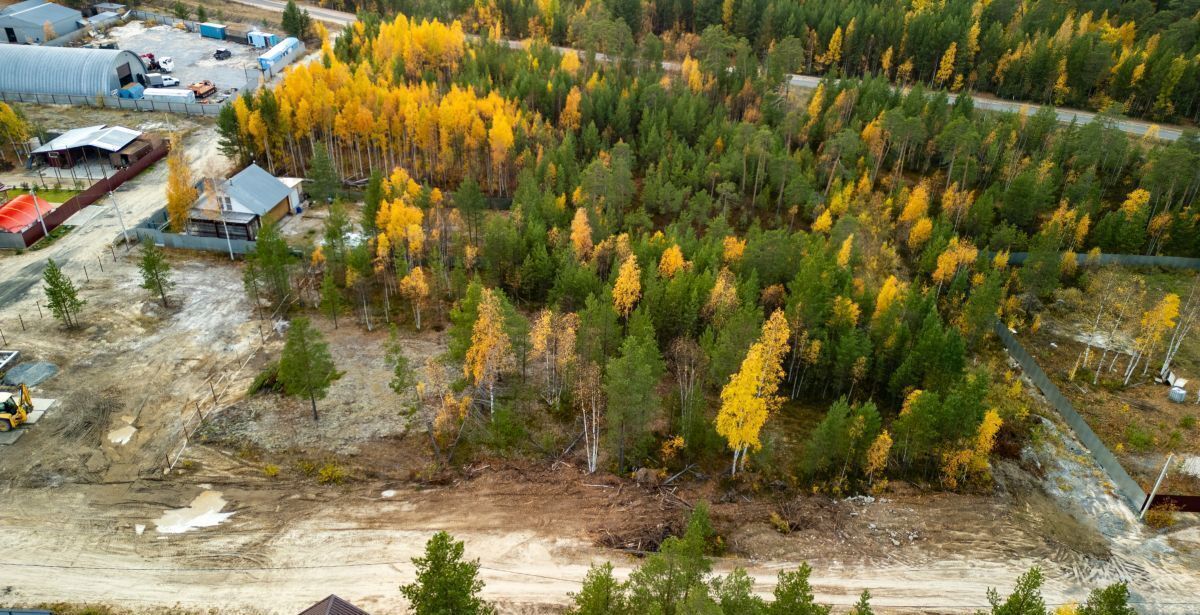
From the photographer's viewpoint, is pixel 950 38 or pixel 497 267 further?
pixel 950 38

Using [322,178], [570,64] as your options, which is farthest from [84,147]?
[570,64]

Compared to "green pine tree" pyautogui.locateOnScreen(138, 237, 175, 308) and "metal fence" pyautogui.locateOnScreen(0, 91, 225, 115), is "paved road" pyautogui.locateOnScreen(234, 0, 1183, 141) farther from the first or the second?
"green pine tree" pyautogui.locateOnScreen(138, 237, 175, 308)

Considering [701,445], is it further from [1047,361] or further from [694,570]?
[1047,361]

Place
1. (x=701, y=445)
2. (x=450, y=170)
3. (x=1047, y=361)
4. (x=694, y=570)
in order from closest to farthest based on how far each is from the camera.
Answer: (x=694, y=570)
(x=701, y=445)
(x=1047, y=361)
(x=450, y=170)

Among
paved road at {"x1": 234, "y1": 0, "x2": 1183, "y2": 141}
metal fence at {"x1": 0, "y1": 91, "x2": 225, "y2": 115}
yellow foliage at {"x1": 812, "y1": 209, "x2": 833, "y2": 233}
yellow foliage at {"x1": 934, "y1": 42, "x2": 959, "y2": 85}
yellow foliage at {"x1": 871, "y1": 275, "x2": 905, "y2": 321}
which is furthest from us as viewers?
yellow foliage at {"x1": 934, "y1": 42, "x2": 959, "y2": 85}

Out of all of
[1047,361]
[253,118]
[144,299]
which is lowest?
[1047,361]

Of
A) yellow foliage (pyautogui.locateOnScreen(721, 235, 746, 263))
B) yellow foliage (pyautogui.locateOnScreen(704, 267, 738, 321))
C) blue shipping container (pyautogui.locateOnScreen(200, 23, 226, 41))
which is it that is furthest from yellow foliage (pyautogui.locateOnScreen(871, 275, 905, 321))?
blue shipping container (pyautogui.locateOnScreen(200, 23, 226, 41))

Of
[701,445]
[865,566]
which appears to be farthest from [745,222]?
[865,566]
